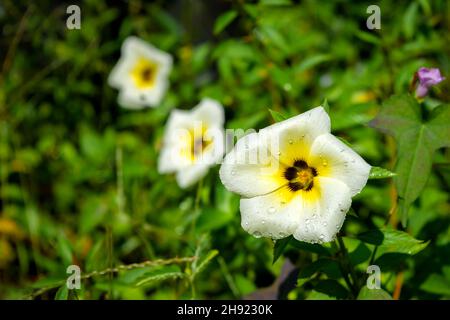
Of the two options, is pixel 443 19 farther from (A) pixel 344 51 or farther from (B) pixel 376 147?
(B) pixel 376 147

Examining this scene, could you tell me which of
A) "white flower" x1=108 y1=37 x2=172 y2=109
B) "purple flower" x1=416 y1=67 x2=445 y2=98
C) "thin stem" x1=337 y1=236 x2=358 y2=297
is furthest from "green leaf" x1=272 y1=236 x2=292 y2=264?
"white flower" x1=108 y1=37 x2=172 y2=109

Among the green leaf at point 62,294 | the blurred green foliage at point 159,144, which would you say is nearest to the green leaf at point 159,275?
the blurred green foliage at point 159,144

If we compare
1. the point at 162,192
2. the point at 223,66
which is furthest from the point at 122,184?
the point at 223,66

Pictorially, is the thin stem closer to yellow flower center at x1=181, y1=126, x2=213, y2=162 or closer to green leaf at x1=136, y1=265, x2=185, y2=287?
green leaf at x1=136, y1=265, x2=185, y2=287

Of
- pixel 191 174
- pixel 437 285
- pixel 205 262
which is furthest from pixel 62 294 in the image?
pixel 437 285

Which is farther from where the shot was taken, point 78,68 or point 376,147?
point 78,68

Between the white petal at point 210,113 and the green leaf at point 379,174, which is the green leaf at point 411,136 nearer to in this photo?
the green leaf at point 379,174

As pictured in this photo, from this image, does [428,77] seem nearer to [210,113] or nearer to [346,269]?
[346,269]
